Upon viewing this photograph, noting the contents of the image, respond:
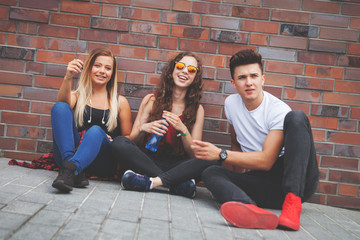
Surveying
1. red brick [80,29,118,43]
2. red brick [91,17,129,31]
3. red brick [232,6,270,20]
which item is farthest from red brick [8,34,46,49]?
red brick [232,6,270,20]

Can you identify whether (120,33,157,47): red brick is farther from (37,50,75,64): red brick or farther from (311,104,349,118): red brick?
(311,104,349,118): red brick

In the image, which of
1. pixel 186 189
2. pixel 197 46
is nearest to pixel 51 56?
pixel 197 46

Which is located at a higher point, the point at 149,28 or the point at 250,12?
the point at 250,12

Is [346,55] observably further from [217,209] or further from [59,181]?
[59,181]

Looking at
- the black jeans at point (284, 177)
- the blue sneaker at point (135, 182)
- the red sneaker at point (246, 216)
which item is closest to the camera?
the red sneaker at point (246, 216)

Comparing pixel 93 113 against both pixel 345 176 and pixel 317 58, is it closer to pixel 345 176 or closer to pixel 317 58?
pixel 317 58

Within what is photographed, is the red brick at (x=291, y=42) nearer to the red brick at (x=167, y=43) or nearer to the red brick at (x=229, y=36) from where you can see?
the red brick at (x=229, y=36)

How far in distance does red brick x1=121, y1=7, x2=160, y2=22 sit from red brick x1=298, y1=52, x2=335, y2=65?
1.53 m

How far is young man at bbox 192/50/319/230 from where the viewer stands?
210 centimetres

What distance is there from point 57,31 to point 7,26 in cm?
51

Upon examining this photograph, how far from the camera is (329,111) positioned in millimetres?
3350

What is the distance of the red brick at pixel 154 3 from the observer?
337 centimetres

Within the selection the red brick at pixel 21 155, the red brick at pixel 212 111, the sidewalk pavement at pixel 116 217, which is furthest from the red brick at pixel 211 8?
the red brick at pixel 21 155

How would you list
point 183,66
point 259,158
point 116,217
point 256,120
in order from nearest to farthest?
point 116,217 < point 259,158 < point 256,120 < point 183,66
